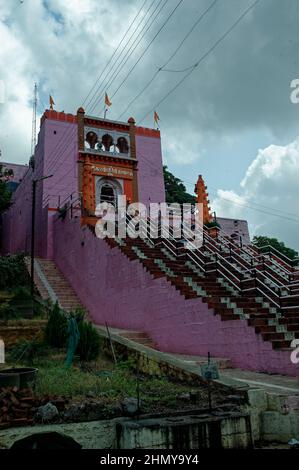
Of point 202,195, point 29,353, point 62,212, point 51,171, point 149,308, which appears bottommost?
point 29,353

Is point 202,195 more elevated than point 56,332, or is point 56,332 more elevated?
point 202,195

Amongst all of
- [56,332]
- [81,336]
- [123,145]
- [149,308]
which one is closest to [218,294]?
[149,308]

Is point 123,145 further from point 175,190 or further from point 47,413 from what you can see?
point 47,413

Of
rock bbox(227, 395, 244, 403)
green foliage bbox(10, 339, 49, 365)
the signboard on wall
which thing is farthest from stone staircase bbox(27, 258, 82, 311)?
rock bbox(227, 395, 244, 403)

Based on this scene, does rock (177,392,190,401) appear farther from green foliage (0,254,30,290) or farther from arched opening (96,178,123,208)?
arched opening (96,178,123,208)

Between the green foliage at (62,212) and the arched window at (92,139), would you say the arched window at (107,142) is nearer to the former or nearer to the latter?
the arched window at (92,139)

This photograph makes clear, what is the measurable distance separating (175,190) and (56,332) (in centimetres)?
2431

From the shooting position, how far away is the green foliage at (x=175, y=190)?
110 ft

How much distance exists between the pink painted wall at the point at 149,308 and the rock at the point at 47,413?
4.95m

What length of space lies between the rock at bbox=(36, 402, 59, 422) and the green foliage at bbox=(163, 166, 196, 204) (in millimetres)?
28212

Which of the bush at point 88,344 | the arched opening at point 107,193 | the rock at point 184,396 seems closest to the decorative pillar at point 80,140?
the arched opening at point 107,193

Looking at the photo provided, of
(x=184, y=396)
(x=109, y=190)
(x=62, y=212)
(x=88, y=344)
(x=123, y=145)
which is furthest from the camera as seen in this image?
(x=123, y=145)

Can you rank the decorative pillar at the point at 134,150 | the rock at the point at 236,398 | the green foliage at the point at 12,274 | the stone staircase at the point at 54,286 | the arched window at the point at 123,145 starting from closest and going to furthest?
the rock at the point at 236,398 → the stone staircase at the point at 54,286 → the green foliage at the point at 12,274 → the decorative pillar at the point at 134,150 → the arched window at the point at 123,145

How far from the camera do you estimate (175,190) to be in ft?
113
